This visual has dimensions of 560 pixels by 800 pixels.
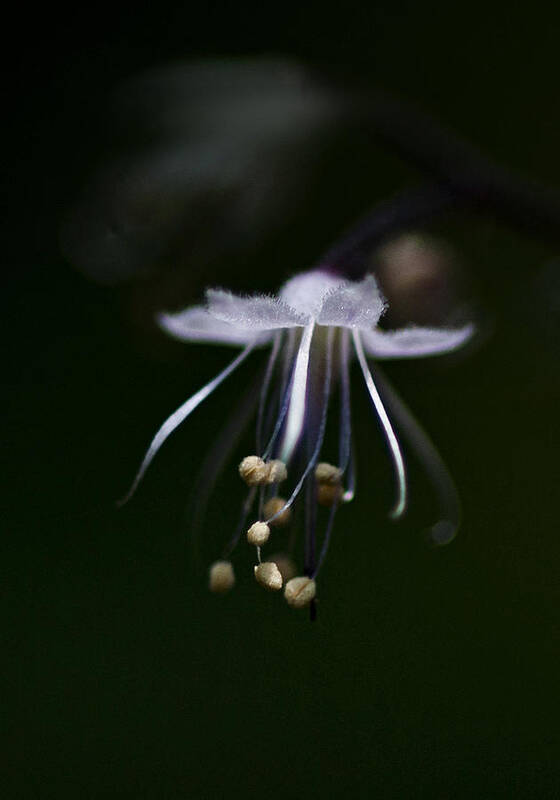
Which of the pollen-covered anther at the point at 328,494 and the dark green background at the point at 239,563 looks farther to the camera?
the dark green background at the point at 239,563

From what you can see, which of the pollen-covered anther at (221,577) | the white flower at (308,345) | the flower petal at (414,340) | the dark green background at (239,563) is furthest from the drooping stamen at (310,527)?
the dark green background at (239,563)

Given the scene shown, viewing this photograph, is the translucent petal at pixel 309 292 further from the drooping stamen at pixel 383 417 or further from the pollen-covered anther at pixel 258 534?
the pollen-covered anther at pixel 258 534

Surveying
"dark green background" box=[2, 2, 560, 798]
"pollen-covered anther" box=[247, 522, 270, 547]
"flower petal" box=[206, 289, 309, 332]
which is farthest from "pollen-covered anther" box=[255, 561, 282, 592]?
"dark green background" box=[2, 2, 560, 798]

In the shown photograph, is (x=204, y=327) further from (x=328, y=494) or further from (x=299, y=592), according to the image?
(x=299, y=592)

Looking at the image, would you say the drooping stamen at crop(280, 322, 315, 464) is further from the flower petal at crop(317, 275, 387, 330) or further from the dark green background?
the dark green background

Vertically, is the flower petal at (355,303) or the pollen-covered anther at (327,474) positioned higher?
the flower petal at (355,303)

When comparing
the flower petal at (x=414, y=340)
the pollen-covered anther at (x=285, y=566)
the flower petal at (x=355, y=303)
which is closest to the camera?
the flower petal at (x=355, y=303)

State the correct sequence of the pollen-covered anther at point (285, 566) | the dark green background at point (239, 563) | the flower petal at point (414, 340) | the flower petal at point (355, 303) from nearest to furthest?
1. the flower petal at point (355, 303)
2. the flower petal at point (414, 340)
3. the pollen-covered anther at point (285, 566)
4. the dark green background at point (239, 563)

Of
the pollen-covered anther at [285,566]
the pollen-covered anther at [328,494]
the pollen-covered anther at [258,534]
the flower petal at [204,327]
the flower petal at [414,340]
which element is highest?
the flower petal at [204,327]
